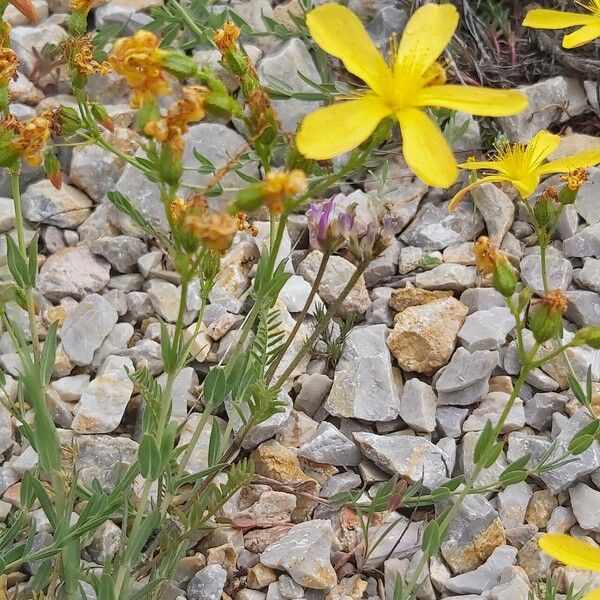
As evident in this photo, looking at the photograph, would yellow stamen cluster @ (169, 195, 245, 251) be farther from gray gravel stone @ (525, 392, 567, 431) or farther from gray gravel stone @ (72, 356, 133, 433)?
gray gravel stone @ (525, 392, 567, 431)

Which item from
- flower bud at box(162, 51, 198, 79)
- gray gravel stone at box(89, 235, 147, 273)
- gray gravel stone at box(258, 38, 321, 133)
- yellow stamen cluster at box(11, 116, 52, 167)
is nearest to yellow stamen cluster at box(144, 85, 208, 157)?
flower bud at box(162, 51, 198, 79)

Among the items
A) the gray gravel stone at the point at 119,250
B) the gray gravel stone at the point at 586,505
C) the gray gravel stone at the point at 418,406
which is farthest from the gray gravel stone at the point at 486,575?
the gray gravel stone at the point at 119,250

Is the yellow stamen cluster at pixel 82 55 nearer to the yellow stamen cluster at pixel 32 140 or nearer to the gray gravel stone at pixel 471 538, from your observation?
the yellow stamen cluster at pixel 32 140

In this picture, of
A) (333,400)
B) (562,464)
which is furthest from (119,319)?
(562,464)

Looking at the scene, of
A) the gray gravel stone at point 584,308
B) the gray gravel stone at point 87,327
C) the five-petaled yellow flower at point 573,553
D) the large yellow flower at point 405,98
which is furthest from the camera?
the gray gravel stone at point 584,308

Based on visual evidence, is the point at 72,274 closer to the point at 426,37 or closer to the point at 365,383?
the point at 365,383
